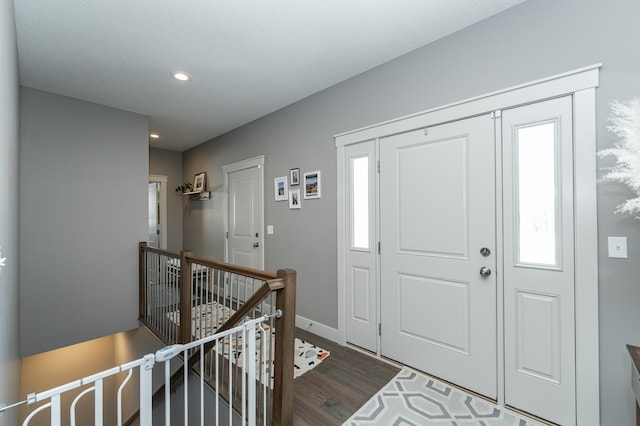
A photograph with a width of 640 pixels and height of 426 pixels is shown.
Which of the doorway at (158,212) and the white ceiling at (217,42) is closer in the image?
the white ceiling at (217,42)

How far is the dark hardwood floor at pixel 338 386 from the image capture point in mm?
1973

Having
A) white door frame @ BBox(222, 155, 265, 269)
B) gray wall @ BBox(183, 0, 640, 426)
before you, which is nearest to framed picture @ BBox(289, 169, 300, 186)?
gray wall @ BBox(183, 0, 640, 426)

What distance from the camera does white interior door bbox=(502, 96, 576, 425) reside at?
5.79 ft

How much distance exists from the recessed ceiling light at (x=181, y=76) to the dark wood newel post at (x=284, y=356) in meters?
2.27

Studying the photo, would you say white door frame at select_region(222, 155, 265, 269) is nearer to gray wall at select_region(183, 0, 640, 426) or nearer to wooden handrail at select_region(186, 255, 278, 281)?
gray wall at select_region(183, 0, 640, 426)

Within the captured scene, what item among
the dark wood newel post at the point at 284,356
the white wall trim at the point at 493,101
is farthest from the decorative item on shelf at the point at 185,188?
the dark wood newel post at the point at 284,356

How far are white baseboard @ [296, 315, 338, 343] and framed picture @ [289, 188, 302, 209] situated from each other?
1302mm

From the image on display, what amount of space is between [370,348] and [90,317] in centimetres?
317

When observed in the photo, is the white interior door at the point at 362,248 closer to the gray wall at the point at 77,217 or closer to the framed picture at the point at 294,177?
the framed picture at the point at 294,177

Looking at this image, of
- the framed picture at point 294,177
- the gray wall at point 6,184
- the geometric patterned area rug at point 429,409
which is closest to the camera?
the gray wall at point 6,184

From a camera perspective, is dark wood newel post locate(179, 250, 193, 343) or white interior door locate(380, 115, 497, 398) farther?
dark wood newel post locate(179, 250, 193, 343)

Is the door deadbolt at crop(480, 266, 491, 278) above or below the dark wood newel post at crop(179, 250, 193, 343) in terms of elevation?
above

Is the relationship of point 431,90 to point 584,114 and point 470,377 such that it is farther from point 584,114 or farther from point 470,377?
point 470,377

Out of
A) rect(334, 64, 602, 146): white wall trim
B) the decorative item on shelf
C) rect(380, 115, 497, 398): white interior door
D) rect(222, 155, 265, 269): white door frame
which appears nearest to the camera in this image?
rect(334, 64, 602, 146): white wall trim
